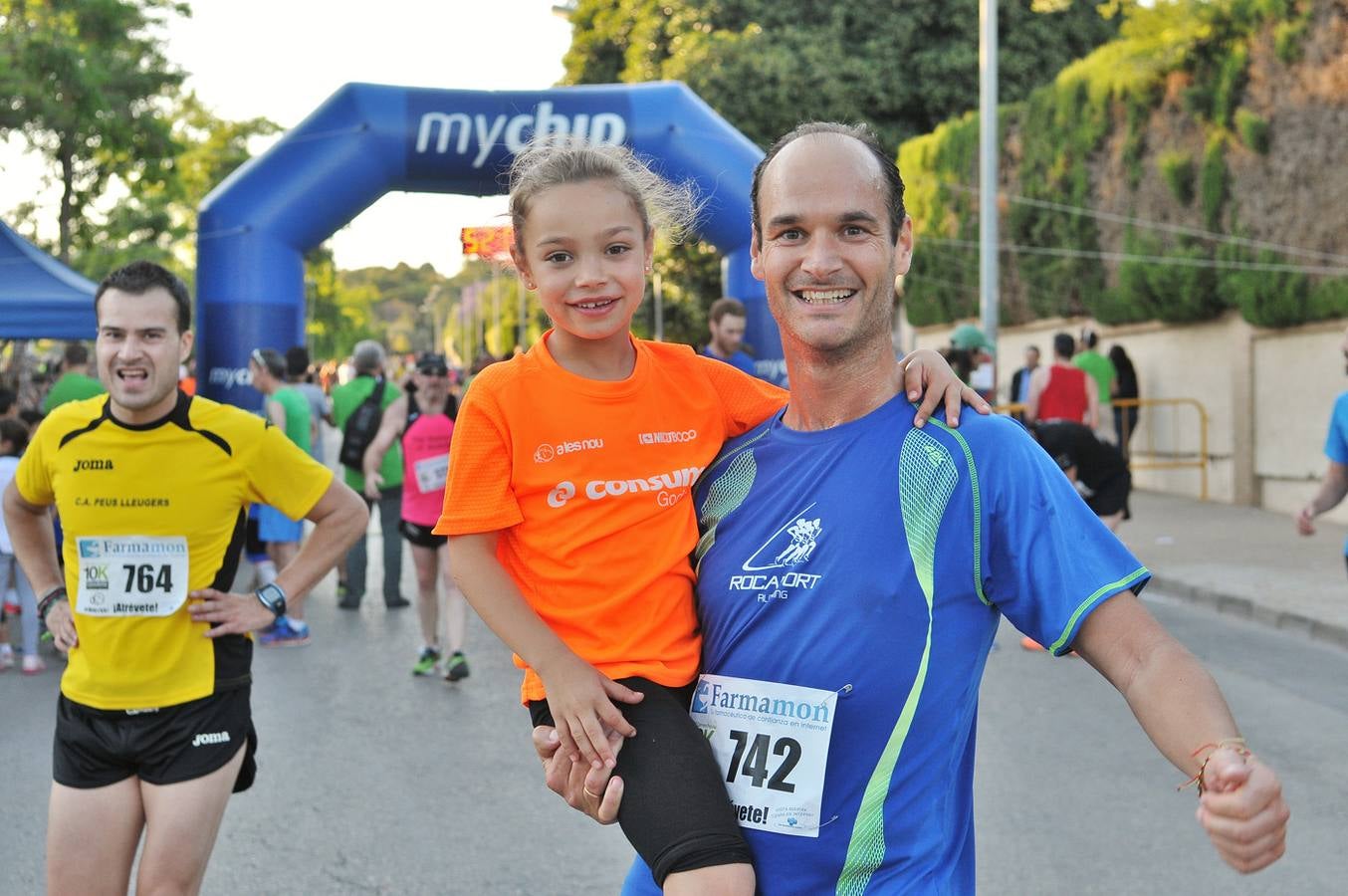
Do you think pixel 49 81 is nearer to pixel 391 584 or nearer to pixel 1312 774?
pixel 391 584

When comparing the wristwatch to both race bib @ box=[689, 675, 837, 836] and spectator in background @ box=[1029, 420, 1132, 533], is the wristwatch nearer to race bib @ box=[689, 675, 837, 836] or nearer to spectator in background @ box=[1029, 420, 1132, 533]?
Answer: race bib @ box=[689, 675, 837, 836]

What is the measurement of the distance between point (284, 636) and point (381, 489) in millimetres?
1407

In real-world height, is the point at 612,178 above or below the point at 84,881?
above

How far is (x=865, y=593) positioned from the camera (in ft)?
7.06

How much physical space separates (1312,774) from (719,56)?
2704 cm

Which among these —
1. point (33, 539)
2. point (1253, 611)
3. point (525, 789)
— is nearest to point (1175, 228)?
point (1253, 611)

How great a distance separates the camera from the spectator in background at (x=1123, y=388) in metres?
20.2

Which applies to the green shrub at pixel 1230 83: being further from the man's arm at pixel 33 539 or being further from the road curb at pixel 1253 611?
the man's arm at pixel 33 539

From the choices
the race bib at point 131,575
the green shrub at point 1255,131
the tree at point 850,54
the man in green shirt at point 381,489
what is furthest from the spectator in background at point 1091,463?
the tree at point 850,54

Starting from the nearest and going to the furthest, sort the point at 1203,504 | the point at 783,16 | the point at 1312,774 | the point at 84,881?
the point at 84,881, the point at 1312,774, the point at 1203,504, the point at 783,16

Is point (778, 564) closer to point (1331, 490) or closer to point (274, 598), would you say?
point (274, 598)

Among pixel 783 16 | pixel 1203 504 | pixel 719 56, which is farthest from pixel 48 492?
pixel 783 16

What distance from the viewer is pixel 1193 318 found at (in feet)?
62.2

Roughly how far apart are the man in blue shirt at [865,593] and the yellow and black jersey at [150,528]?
5.15ft
